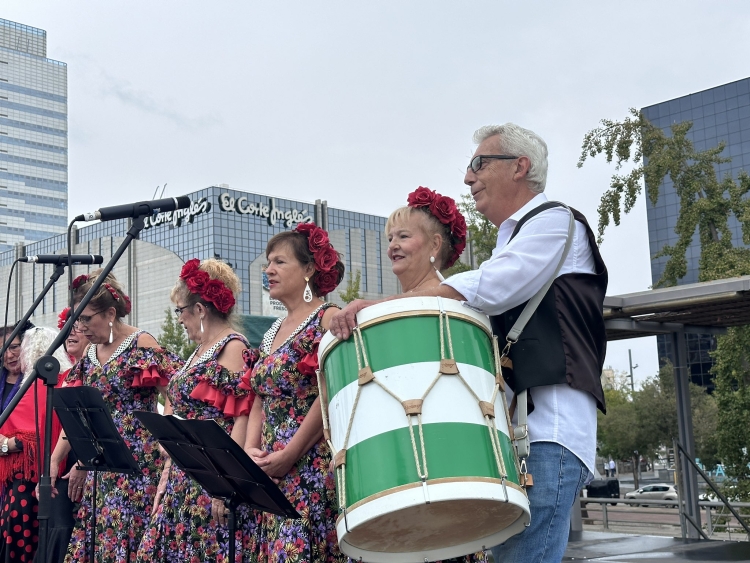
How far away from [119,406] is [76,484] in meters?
0.70

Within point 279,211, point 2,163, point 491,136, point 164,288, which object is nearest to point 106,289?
point 491,136

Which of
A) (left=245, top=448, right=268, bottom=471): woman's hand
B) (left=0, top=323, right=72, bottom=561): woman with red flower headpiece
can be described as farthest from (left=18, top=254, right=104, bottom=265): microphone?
(left=245, top=448, right=268, bottom=471): woman's hand

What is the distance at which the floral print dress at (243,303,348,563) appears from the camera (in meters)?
4.00

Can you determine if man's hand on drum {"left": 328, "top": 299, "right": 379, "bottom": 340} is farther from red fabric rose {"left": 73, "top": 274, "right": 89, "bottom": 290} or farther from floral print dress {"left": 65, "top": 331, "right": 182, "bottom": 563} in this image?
red fabric rose {"left": 73, "top": 274, "right": 89, "bottom": 290}

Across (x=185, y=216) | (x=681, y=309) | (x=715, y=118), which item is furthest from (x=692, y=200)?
(x=185, y=216)

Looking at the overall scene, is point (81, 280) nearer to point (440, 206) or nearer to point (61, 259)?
point (61, 259)

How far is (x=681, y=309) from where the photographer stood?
8969 millimetres

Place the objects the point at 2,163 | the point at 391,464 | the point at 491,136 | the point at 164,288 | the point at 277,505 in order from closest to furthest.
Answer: the point at 391,464 < the point at 491,136 < the point at 277,505 < the point at 164,288 < the point at 2,163

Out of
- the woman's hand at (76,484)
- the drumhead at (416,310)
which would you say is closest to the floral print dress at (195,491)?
the woman's hand at (76,484)

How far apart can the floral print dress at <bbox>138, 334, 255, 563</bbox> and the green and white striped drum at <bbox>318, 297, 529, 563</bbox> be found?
6.89ft

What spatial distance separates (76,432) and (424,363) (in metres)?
3.11

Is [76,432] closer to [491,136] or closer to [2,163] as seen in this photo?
[491,136]

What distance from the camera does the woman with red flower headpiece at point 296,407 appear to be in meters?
4.04

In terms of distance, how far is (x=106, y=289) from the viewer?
6.18m
